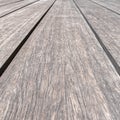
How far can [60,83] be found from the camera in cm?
40

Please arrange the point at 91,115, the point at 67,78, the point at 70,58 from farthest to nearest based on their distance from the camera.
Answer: the point at 70,58 → the point at 67,78 → the point at 91,115

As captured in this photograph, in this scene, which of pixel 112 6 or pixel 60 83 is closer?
pixel 60 83

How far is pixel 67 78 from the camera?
1.36ft

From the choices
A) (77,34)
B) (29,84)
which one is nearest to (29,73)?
(29,84)

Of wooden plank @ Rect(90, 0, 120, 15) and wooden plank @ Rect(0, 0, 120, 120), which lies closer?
wooden plank @ Rect(0, 0, 120, 120)

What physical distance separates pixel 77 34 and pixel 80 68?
288 mm

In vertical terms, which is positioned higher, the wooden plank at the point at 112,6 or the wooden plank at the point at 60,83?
the wooden plank at the point at 60,83

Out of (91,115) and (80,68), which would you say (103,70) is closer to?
(80,68)

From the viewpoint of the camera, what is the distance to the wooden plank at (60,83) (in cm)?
31

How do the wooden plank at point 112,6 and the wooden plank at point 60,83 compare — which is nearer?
the wooden plank at point 60,83

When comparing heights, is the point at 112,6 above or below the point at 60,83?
below

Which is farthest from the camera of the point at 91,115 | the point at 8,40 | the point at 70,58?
the point at 8,40

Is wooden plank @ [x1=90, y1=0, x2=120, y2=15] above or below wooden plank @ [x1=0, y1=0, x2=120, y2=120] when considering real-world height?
below

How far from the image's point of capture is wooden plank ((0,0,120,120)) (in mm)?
313
